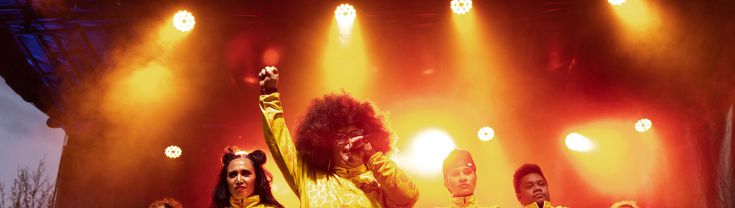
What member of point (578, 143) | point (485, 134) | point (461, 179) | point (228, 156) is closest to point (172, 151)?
point (485, 134)

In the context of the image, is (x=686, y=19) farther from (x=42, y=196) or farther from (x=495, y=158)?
(x=42, y=196)

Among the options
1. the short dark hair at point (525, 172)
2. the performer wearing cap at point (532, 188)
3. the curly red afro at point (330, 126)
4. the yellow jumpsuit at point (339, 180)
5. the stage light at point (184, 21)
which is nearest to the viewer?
the yellow jumpsuit at point (339, 180)

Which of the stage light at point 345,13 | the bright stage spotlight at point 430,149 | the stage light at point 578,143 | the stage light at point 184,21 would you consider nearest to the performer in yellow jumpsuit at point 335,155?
the stage light at point 345,13

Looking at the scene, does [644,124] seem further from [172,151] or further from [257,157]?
[172,151]

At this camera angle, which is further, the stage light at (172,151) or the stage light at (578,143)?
the stage light at (172,151)

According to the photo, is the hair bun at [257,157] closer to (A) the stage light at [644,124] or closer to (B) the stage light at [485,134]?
(B) the stage light at [485,134]

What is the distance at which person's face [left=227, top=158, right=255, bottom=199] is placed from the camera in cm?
397

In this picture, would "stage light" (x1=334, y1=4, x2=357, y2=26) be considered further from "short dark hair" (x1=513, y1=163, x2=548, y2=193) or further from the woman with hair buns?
the woman with hair buns

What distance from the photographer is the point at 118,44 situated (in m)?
7.08

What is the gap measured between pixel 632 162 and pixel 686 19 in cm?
270

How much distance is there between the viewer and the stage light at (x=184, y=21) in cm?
671

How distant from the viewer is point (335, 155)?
3543mm

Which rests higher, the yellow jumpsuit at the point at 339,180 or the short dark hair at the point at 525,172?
the short dark hair at the point at 525,172

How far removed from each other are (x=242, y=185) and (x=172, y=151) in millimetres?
6044
